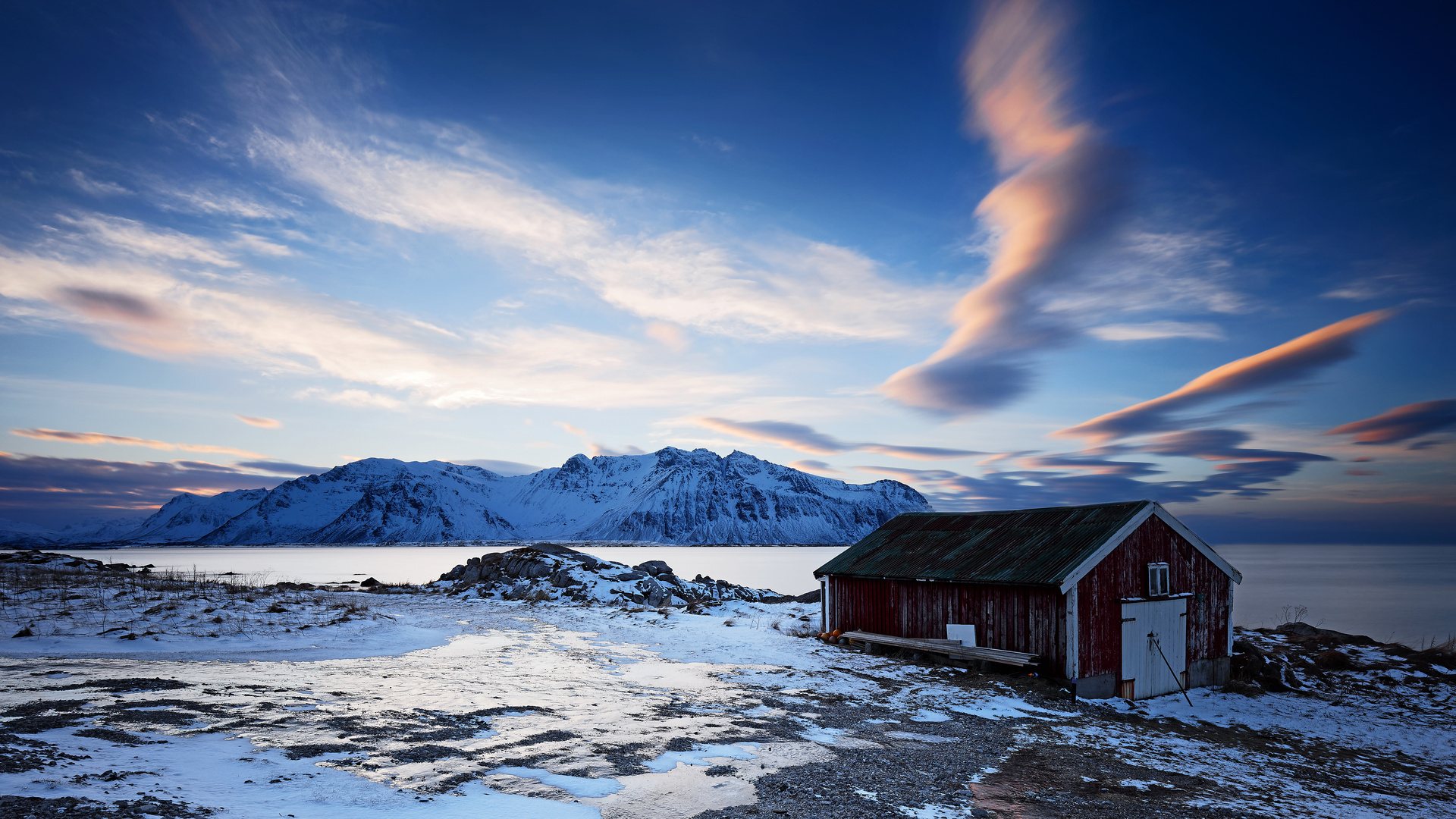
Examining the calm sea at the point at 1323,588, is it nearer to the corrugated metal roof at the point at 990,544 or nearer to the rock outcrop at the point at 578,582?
the rock outcrop at the point at 578,582

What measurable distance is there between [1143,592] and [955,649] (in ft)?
18.7

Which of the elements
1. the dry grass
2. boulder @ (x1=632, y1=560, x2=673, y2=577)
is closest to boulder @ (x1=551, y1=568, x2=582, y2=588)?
boulder @ (x1=632, y1=560, x2=673, y2=577)

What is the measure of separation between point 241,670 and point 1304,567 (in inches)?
7095

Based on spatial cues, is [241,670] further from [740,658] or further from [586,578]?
[586,578]

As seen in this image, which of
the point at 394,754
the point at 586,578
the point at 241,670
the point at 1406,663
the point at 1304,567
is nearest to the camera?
the point at 394,754

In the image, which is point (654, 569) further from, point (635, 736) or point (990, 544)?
point (635, 736)

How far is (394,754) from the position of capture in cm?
1035

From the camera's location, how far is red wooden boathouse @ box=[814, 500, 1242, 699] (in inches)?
757

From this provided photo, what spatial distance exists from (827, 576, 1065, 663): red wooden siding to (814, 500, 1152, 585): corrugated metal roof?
1.26ft

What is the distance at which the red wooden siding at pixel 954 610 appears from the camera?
19.4 metres

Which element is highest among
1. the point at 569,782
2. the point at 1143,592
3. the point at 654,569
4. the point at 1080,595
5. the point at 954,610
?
the point at 1080,595

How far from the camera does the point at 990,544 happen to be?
2345 cm

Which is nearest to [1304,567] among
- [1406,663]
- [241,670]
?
[1406,663]

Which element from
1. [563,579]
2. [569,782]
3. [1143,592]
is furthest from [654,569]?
[569,782]
